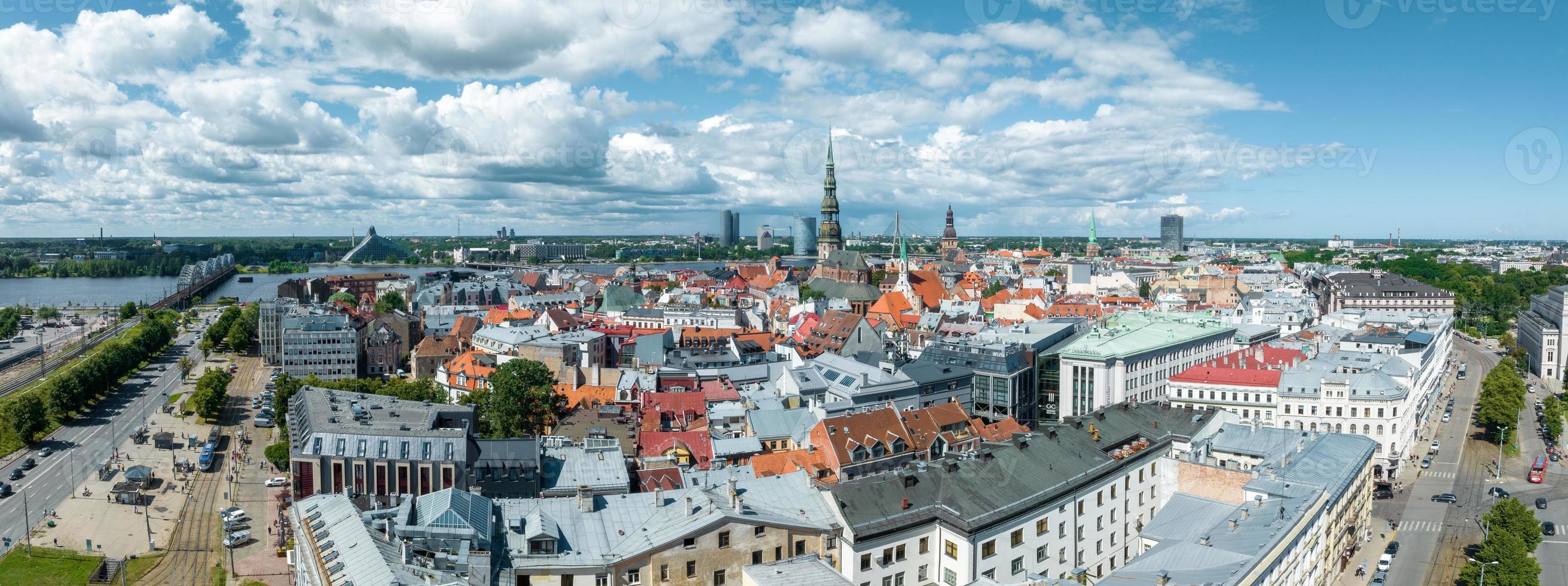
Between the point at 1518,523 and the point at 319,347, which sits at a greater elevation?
the point at 319,347

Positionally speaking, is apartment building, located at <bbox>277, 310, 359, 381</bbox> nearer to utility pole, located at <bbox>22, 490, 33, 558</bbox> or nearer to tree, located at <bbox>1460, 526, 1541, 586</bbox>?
utility pole, located at <bbox>22, 490, 33, 558</bbox>

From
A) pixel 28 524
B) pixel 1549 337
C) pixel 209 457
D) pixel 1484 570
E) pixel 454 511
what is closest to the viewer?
pixel 454 511

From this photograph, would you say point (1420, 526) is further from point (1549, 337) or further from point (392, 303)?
point (392, 303)

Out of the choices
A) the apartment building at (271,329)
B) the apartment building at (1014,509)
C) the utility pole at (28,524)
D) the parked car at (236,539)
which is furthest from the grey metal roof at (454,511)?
the apartment building at (271,329)

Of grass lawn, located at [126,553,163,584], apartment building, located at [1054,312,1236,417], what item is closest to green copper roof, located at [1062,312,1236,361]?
apartment building, located at [1054,312,1236,417]

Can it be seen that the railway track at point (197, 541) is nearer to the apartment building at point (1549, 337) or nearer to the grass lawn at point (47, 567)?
the grass lawn at point (47, 567)

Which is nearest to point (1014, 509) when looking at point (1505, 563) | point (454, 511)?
point (454, 511)

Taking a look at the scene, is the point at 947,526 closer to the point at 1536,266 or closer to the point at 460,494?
the point at 460,494
